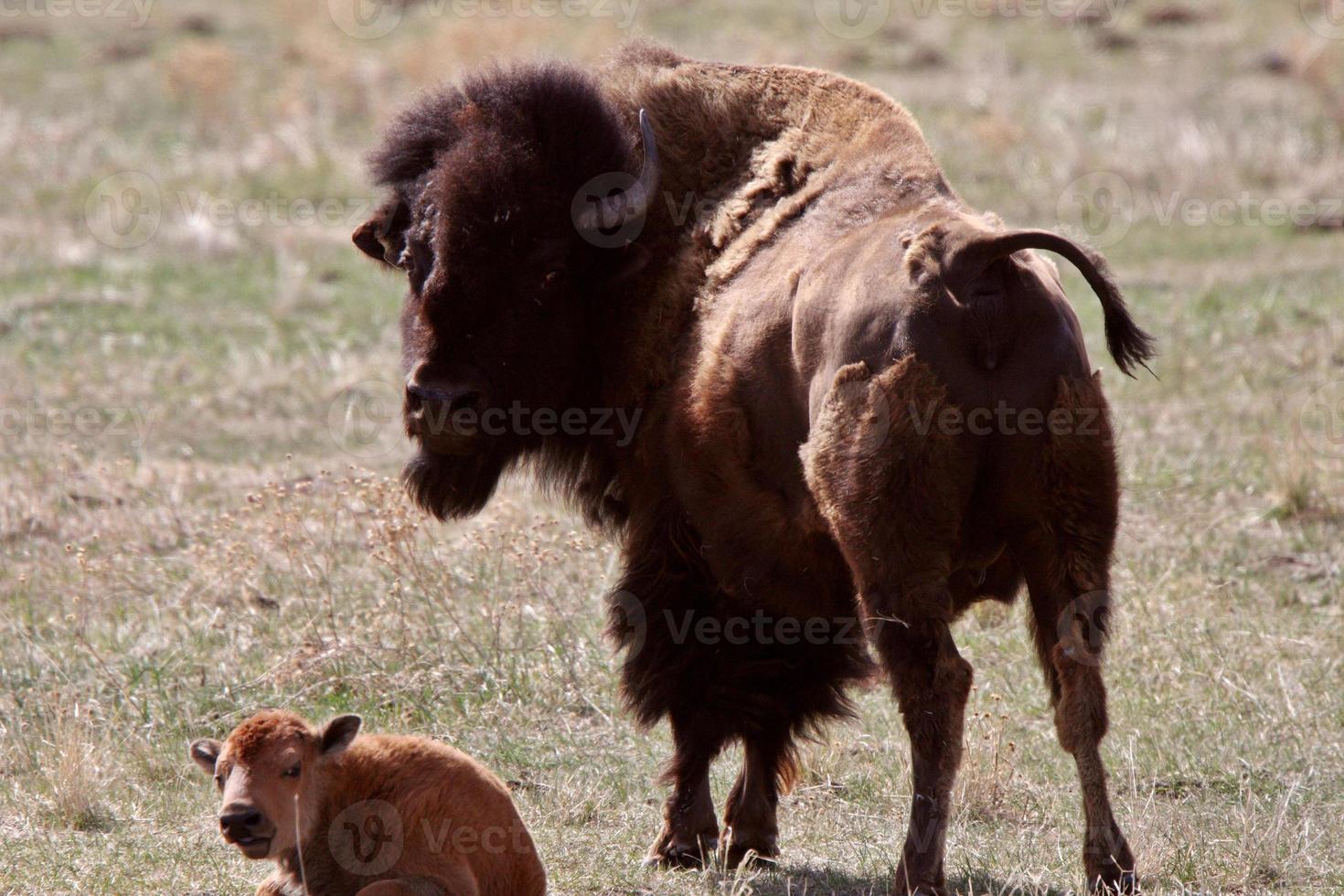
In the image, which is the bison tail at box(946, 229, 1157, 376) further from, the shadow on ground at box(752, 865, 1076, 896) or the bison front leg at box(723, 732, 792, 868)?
the bison front leg at box(723, 732, 792, 868)

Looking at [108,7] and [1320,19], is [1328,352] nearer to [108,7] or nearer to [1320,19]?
[1320,19]

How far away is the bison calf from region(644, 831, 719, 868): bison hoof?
1.07 metres

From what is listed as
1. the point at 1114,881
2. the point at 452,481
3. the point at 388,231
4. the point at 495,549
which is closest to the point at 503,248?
the point at 388,231

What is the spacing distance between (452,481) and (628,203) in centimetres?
124

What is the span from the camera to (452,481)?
5.89 meters

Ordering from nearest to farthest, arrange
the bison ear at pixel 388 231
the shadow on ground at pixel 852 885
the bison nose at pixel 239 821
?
the bison nose at pixel 239 821 < the shadow on ground at pixel 852 885 < the bison ear at pixel 388 231

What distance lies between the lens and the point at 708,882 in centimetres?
505

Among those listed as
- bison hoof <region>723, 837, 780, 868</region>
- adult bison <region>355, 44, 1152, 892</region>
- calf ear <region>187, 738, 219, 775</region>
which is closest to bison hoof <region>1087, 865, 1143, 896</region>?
adult bison <region>355, 44, 1152, 892</region>

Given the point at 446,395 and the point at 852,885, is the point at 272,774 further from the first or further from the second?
the point at 852,885

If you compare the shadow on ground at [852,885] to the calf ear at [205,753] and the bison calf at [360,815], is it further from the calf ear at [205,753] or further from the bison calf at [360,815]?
the calf ear at [205,753]

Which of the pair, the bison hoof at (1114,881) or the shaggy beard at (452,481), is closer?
the bison hoof at (1114,881)

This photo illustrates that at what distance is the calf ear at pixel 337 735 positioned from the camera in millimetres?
4043

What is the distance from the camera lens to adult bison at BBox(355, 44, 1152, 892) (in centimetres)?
432

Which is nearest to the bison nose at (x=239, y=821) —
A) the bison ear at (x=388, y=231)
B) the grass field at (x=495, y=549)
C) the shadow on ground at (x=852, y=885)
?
the grass field at (x=495, y=549)
